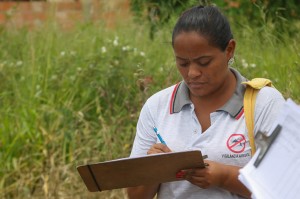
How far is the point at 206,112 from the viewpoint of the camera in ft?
9.95

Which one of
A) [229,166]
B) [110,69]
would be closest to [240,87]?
[229,166]

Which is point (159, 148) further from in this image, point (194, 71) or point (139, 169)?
point (194, 71)

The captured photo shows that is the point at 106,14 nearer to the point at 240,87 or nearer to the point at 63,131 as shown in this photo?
the point at 63,131

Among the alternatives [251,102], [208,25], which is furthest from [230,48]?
[251,102]

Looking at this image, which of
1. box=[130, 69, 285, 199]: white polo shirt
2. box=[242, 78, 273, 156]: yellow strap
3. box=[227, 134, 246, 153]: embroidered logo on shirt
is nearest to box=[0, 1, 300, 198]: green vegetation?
box=[130, 69, 285, 199]: white polo shirt

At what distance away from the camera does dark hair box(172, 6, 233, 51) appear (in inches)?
117

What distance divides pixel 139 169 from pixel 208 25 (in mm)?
601

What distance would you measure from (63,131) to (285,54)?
Answer: 1.61 m

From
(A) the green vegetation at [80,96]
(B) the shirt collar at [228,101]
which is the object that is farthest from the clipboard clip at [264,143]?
(A) the green vegetation at [80,96]

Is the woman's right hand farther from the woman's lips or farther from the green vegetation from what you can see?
the green vegetation

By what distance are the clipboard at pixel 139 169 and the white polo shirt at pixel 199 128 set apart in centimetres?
12

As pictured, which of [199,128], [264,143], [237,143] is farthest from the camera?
[199,128]

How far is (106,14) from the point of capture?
7938mm

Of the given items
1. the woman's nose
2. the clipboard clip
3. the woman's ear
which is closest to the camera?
the clipboard clip
